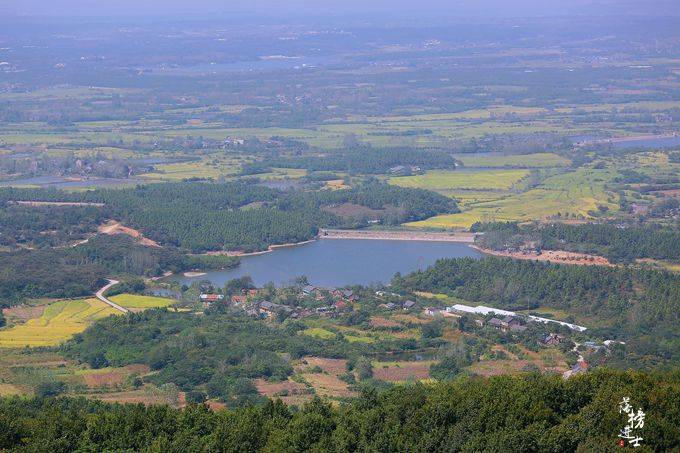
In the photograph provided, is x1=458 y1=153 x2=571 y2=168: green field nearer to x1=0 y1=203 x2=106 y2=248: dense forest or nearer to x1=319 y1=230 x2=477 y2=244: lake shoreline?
x1=319 y1=230 x2=477 y2=244: lake shoreline

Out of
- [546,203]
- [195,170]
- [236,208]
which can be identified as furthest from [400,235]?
[195,170]

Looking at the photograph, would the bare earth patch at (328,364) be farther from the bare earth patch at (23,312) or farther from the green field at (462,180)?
the green field at (462,180)

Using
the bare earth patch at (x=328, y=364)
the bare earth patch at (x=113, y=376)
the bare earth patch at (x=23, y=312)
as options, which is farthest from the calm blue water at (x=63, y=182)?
the bare earth patch at (x=328, y=364)

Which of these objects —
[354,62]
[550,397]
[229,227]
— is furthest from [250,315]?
[354,62]

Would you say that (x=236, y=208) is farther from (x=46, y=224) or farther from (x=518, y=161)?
(x=518, y=161)

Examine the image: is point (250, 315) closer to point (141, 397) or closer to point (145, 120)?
point (141, 397)

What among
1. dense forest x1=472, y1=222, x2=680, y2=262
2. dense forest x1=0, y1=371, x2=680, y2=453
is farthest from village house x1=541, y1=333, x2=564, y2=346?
dense forest x1=472, y1=222, x2=680, y2=262

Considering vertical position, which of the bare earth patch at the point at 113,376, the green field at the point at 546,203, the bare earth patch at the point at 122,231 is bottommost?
the green field at the point at 546,203
